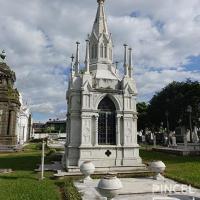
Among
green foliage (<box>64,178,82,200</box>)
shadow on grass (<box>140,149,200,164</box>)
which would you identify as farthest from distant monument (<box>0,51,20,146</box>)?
green foliage (<box>64,178,82,200</box>)

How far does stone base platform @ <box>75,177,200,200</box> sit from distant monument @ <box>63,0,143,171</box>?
12.6 feet

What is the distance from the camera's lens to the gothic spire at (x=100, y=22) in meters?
21.9

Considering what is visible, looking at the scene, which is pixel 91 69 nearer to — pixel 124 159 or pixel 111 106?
pixel 111 106

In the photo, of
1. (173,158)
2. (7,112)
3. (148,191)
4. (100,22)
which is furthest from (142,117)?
(148,191)

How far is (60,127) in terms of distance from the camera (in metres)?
121

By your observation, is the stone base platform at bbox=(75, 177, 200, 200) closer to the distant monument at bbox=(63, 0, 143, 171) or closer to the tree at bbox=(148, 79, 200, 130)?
the distant monument at bbox=(63, 0, 143, 171)

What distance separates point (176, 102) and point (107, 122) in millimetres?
30504

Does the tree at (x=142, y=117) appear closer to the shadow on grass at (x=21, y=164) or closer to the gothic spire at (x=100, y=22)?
the shadow on grass at (x=21, y=164)

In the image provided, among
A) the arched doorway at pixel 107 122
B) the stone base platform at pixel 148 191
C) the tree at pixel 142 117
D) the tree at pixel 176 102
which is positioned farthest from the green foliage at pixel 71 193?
the tree at pixel 142 117

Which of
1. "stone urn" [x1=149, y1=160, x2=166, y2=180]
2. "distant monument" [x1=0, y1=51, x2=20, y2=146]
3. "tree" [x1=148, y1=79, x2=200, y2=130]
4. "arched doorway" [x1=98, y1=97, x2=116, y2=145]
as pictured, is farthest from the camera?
"tree" [x1=148, y1=79, x2=200, y2=130]

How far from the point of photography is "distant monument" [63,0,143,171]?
738 inches

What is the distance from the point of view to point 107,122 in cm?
1980

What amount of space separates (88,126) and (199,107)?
104 feet

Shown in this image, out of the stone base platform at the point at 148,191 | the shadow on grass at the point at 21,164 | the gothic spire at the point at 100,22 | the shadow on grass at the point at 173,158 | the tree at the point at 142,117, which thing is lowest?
the stone base platform at the point at 148,191
